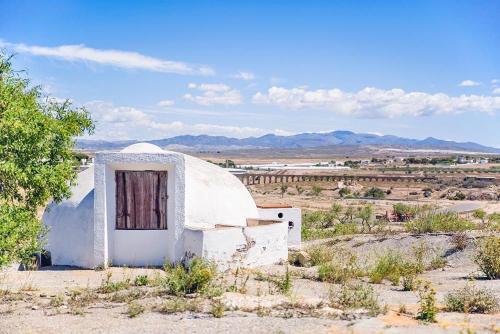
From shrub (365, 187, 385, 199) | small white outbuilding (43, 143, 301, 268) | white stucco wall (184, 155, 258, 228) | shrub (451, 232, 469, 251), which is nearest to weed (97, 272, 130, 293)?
small white outbuilding (43, 143, 301, 268)

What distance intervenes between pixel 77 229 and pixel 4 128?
22.5ft

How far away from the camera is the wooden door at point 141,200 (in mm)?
15594

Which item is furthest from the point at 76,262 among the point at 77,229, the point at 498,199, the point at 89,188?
the point at 498,199

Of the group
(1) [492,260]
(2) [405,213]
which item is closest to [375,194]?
(2) [405,213]

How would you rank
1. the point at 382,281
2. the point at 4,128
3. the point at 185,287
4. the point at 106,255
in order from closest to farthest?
1. the point at 4,128
2. the point at 185,287
3. the point at 382,281
4. the point at 106,255

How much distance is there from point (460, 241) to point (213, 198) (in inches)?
309

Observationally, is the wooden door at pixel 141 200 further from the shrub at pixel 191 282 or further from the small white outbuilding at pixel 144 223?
the shrub at pixel 191 282

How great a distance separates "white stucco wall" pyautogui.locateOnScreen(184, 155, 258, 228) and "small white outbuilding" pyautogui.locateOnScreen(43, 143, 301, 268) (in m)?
0.04

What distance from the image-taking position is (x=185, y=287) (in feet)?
38.0

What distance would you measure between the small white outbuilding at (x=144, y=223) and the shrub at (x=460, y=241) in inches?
237

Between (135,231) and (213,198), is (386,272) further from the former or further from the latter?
(135,231)

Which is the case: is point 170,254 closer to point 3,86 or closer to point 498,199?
point 3,86

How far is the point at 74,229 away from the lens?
1555 cm

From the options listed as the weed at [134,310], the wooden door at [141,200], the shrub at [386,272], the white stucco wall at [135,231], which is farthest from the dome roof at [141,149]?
the shrub at [386,272]
